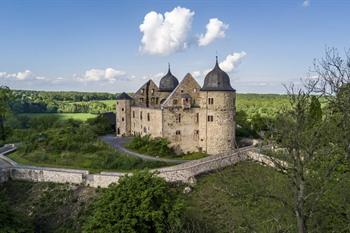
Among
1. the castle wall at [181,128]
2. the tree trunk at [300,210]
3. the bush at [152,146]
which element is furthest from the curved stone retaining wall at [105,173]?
the tree trunk at [300,210]

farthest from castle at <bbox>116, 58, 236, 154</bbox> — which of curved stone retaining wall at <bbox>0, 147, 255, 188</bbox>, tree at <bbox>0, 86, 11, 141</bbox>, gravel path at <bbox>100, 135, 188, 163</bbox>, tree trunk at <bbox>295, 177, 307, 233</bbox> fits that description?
tree trunk at <bbox>295, 177, 307, 233</bbox>

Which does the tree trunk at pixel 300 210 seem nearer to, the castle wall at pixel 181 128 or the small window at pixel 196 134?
the small window at pixel 196 134

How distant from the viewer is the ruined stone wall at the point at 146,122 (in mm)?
37062

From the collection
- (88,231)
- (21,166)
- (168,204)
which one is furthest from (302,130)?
(21,166)

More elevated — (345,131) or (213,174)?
(345,131)

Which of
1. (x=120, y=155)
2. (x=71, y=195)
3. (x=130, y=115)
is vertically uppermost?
(x=130, y=115)

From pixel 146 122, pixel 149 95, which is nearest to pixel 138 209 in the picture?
pixel 146 122

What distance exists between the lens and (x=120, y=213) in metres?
19.2

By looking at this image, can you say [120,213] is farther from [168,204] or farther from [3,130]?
[3,130]

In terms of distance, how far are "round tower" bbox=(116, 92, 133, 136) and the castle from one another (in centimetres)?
265

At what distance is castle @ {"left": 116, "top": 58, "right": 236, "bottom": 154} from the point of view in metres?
33.6

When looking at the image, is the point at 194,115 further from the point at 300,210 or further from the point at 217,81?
the point at 300,210

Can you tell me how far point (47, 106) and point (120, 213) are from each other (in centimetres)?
7282

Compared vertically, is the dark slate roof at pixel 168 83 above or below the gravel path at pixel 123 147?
above
